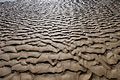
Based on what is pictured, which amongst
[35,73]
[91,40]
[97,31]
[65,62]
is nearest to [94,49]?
[91,40]

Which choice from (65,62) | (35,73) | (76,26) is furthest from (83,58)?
Result: (76,26)

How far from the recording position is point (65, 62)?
4.65 ft

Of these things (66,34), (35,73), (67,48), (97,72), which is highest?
(66,34)

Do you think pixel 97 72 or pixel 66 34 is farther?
pixel 66 34

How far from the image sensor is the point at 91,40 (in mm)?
1888

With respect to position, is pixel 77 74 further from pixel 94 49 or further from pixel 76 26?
pixel 76 26

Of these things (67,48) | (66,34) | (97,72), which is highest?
(66,34)

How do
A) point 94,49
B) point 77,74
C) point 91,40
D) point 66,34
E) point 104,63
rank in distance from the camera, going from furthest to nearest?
point 66,34 → point 91,40 → point 94,49 → point 104,63 → point 77,74

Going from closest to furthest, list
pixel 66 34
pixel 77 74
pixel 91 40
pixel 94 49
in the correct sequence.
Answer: pixel 77 74 < pixel 94 49 < pixel 91 40 < pixel 66 34

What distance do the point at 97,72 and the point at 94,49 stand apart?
18.7 inches

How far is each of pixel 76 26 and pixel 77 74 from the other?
1535mm

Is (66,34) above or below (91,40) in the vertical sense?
above

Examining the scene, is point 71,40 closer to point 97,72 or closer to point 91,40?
point 91,40

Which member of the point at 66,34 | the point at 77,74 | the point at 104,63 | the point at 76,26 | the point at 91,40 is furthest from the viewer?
the point at 76,26
